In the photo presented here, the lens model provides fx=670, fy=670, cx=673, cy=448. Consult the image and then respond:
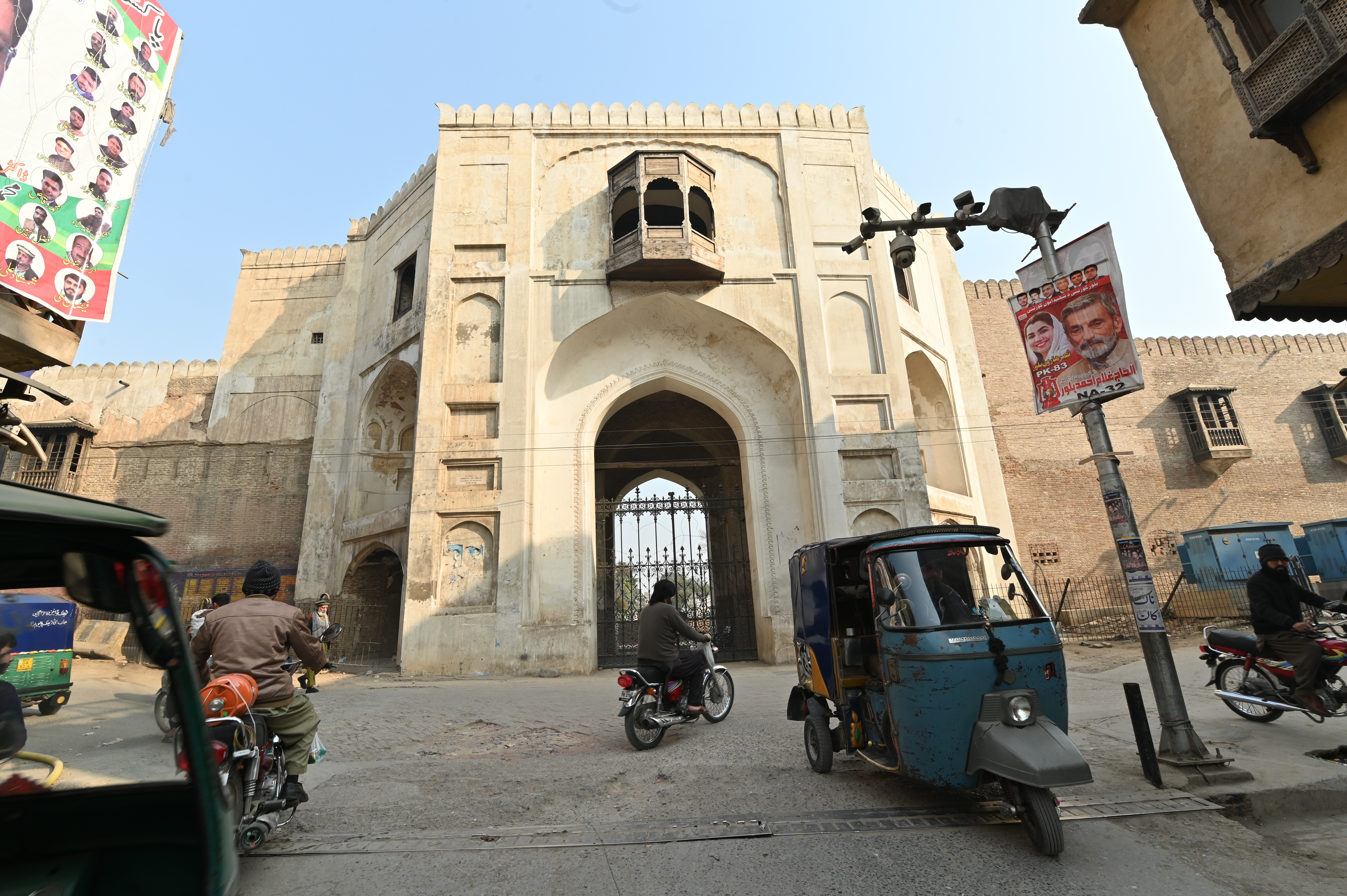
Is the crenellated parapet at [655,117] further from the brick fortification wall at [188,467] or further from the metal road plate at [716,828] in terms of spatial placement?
the metal road plate at [716,828]

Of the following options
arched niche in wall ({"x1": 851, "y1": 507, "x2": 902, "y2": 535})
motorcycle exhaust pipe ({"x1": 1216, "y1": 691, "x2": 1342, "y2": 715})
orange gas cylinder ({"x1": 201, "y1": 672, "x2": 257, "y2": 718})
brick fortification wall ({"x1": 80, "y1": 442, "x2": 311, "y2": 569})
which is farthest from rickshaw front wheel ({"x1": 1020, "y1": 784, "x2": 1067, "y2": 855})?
brick fortification wall ({"x1": 80, "y1": 442, "x2": 311, "y2": 569})

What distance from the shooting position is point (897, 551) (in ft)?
13.1

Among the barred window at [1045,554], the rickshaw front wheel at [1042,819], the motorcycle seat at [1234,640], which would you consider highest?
the barred window at [1045,554]

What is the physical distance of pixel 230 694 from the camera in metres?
3.25

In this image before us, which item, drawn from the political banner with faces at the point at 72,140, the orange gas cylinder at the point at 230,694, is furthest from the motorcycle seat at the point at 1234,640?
the political banner with faces at the point at 72,140

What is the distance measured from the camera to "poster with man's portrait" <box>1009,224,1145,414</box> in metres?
5.07

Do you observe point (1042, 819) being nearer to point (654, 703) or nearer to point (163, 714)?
point (654, 703)

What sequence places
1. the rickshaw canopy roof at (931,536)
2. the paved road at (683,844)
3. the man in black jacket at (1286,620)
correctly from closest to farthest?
the paved road at (683,844), the rickshaw canopy roof at (931,536), the man in black jacket at (1286,620)

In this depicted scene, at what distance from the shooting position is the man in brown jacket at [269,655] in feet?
11.2

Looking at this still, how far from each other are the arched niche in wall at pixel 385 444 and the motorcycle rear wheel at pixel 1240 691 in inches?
570

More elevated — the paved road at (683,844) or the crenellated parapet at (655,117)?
the crenellated parapet at (655,117)

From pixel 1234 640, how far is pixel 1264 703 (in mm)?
535

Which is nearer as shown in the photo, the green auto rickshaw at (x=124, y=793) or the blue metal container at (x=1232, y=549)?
the green auto rickshaw at (x=124, y=793)

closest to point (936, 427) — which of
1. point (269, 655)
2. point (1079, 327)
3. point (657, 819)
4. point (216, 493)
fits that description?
point (1079, 327)
